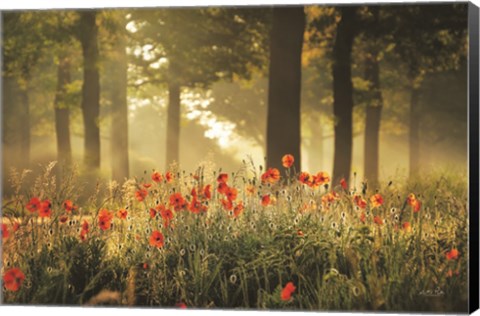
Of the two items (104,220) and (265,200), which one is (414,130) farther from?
(104,220)

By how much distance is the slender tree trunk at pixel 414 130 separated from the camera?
9.93 metres

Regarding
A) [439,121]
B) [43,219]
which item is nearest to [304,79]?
[439,121]

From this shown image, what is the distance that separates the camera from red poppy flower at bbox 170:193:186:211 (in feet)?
34.1

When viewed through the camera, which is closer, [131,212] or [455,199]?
[455,199]

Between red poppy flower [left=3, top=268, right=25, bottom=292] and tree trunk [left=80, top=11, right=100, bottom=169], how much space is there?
1261 mm

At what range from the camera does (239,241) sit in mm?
10109

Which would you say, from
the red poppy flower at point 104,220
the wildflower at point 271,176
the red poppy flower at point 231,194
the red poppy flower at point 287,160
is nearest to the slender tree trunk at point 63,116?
the red poppy flower at point 104,220

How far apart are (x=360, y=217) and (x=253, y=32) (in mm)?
2156

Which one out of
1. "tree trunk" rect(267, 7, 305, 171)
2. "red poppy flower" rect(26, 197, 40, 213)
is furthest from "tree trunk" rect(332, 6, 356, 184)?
"red poppy flower" rect(26, 197, 40, 213)

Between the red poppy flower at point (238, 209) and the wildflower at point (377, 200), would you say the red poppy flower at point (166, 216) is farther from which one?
the wildflower at point (377, 200)

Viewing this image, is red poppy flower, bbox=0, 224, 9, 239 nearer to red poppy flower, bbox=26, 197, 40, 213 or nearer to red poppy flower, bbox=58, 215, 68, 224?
red poppy flower, bbox=26, 197, 40, 213

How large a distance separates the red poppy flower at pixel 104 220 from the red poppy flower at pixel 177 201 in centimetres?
64

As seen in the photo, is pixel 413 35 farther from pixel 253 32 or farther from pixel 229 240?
pixel 229 240

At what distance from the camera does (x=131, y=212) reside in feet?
34.7
